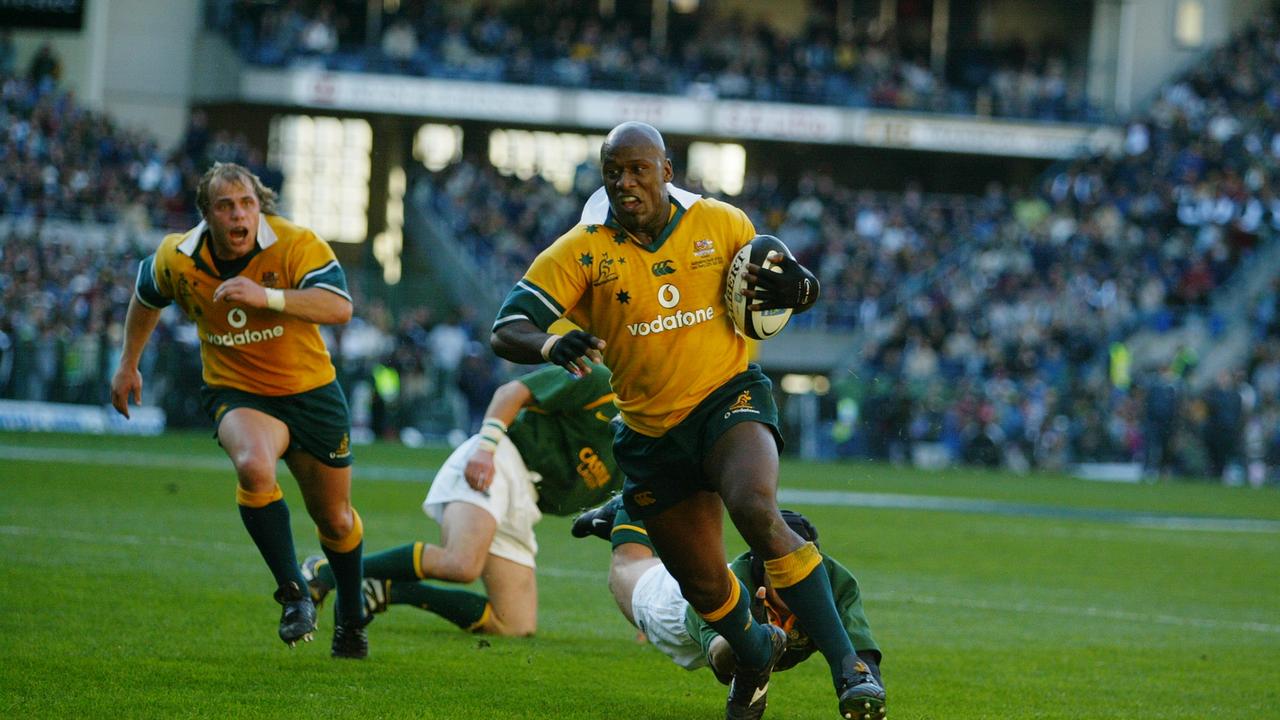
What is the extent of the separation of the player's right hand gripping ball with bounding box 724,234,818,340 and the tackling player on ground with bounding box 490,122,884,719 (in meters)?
0.01

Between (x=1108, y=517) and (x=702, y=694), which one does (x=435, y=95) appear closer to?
(x=1108, y=517)

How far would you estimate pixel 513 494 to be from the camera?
8.74 meters

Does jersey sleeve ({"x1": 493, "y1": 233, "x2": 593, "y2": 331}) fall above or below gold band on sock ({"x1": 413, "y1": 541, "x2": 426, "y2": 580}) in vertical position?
above

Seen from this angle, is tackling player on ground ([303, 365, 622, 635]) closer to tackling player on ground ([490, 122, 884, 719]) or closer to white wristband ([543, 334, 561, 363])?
tackling player on ground ([490, 122, 884, 719])

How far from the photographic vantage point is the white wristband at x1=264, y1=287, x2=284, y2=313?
23.6ft

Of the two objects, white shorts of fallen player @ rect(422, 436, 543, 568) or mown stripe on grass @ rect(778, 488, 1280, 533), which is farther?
mown stripe on grass @ rect(778, 488, 1280, 533)

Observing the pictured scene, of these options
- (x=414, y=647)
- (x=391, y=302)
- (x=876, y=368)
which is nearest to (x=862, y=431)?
(x=876, y=368)

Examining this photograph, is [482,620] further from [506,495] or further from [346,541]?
[346,541]

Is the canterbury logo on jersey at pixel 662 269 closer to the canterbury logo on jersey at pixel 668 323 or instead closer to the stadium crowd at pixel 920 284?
the canterbury logo on jersey at pixel 668 323

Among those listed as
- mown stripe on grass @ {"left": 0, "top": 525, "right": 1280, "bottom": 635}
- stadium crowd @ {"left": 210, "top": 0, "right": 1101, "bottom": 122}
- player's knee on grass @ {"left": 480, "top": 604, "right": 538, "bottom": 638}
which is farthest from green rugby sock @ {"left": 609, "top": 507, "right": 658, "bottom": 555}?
stadium crowd @ {"left": 210, "top": 0, "right": 1101, "bottom": 122}

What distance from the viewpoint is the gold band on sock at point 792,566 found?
5996 millimetres

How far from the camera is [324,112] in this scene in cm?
4097

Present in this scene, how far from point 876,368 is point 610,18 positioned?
15624mm

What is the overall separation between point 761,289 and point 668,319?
368mm
